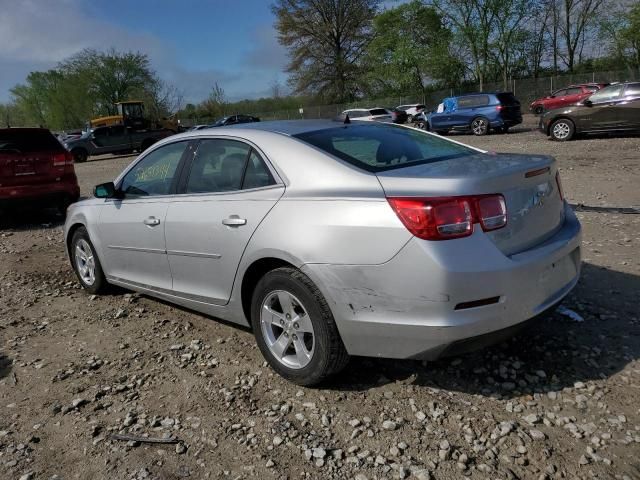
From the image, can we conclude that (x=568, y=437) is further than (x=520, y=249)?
No

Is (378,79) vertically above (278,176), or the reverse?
(378,79)

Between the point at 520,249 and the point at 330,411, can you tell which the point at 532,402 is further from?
the point at 330,411

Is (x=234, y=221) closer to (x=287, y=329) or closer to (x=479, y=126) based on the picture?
(x=287, y=329)

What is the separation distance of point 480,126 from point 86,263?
19592 mm

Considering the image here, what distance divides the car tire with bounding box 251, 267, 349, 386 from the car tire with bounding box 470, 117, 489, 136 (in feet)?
67.0

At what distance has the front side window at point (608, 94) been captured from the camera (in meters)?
15.4

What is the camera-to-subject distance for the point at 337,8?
5156 centimetres

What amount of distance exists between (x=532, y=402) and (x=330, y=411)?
1.10m

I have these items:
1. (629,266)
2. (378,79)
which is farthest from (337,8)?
(629,266)

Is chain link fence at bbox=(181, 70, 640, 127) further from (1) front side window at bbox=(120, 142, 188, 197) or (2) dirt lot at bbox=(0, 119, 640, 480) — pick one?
(2) dirt lot at bbox=(0, 119, 640, 480)

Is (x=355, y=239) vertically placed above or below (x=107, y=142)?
below

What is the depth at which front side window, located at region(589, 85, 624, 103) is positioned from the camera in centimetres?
1538

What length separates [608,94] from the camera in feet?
50.8

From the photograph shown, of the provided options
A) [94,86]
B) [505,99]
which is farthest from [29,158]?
[94,86]
